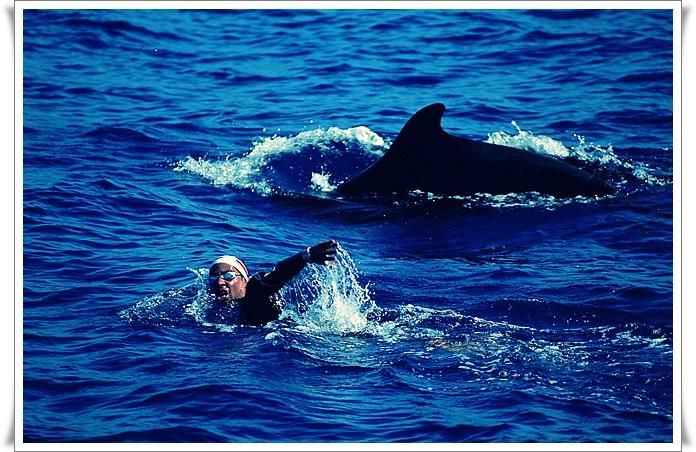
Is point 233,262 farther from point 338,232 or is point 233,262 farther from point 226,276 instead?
point 338,232

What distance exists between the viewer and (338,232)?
16016 mm

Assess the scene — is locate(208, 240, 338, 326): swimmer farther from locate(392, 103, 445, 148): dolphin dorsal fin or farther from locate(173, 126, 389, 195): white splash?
locate(173, 126, 389, 195): white splash

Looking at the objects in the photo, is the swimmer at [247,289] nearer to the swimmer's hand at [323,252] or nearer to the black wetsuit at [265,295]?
the black wetsuit at [265,295]

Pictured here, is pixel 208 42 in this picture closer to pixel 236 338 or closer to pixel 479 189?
pixel 479 189

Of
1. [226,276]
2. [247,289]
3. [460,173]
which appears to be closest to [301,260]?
[247,289]

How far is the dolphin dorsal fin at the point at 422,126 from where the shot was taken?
1655cm

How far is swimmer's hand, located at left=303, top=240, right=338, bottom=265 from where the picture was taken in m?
11.3

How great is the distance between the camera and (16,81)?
40.8ft

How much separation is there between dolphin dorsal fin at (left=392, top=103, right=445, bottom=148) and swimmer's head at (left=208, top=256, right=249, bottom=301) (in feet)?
15.7

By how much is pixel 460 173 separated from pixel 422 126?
3.14 ft

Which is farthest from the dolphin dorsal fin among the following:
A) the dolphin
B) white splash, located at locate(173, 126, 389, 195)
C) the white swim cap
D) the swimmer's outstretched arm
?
the swimmer's outstretched arm

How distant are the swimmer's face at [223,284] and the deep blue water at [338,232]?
0.34 m

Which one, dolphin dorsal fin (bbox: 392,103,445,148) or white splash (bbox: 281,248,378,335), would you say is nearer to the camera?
white splash (bbox: 281,248,378,335)

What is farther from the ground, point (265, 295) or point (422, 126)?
point (422, 126)
